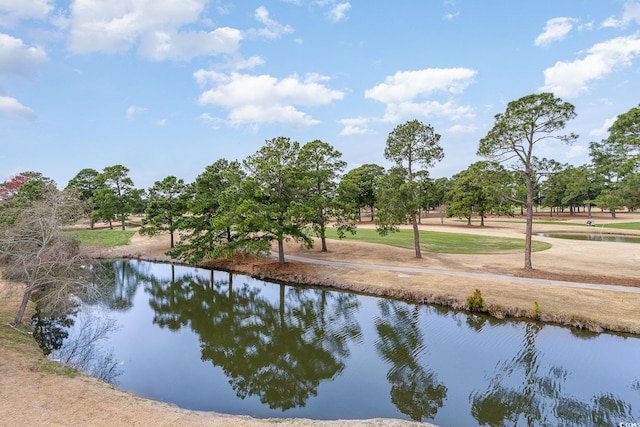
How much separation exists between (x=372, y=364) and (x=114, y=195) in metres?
54.3

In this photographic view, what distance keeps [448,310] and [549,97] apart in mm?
14651

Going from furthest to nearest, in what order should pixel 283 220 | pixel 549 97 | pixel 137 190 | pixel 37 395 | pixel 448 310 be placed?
pixel 137 190 → pixel 283 220 → pixel 549 97 → pixel 448 310 → pixel 37 395

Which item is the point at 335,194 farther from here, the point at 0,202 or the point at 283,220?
the point at 0,202

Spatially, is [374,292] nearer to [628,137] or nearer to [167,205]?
[628,137]

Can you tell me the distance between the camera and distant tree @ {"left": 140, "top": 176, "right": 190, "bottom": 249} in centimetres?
3769

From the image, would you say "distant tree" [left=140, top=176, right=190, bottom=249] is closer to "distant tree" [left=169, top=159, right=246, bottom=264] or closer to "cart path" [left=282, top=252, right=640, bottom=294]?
"distant tree" [left=169, top=159, right=246, bottom=264]

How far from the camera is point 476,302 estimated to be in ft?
59.1

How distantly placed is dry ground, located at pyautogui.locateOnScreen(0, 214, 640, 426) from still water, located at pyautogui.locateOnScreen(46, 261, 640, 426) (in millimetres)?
1230

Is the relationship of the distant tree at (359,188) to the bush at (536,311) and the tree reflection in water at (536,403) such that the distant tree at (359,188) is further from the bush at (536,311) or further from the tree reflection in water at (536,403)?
the tree reflection in water at (536,403)

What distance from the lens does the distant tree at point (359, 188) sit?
31527 millimetres

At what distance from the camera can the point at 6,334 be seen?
1380 cm

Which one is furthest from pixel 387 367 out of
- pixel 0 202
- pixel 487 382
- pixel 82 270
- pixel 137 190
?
pixel 137 190

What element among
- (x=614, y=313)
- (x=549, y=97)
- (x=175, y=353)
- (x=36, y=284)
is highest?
(x=549, y=97)

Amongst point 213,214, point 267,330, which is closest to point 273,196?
point 213,214
